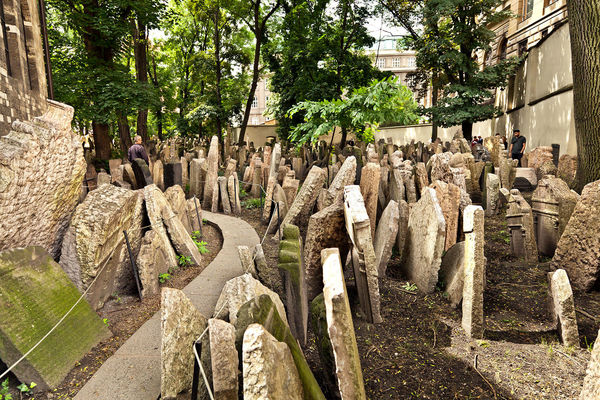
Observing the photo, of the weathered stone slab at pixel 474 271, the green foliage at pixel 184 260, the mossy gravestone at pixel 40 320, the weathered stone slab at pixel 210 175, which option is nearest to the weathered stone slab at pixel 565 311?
the weathered stone slab at pixel 474 271

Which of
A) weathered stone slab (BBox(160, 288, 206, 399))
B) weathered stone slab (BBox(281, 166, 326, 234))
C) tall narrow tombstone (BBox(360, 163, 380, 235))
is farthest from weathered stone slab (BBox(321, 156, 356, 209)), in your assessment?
weathered stone slab (BBox(160, 288, 206, 399))

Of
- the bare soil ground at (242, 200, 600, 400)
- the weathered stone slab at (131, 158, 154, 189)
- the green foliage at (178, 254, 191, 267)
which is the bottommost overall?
the bare soil ground at (242, 200, 600, 400)

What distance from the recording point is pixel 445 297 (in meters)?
3.54

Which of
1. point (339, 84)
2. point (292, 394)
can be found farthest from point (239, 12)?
point (292, 394)

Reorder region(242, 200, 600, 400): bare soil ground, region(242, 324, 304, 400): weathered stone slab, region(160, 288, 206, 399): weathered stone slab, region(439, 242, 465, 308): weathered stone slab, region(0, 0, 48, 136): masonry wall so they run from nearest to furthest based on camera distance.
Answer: region(242, 324, 304, 400): weathered stone slab, region(160, 288, 206, 399): weathered stone slab, region(242, 200, 600, 400): bare soil ground, region(439, 242, 465, 308): weathered stone slab, region(0, 0, 48, 136): masonry wall

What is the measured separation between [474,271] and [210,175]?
21.7 feet

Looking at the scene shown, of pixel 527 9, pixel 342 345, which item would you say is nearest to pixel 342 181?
pixel 342 345

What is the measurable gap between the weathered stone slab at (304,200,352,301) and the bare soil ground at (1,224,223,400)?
5.83 feet

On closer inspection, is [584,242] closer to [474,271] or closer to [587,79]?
[474,271]

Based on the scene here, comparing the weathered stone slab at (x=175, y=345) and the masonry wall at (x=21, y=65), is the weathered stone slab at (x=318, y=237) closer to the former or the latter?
the weathered stone slab at (x=175, y=345)

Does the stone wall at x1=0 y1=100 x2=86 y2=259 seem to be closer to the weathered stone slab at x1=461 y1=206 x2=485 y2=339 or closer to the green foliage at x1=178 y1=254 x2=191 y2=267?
the green foliage at x1=178 y1=254 x2=191 y2=267

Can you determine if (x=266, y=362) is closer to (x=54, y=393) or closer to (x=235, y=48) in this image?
(x=54, y=393)

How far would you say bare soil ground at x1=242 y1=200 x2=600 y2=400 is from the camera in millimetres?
2318

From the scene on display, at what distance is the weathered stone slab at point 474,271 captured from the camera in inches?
110
